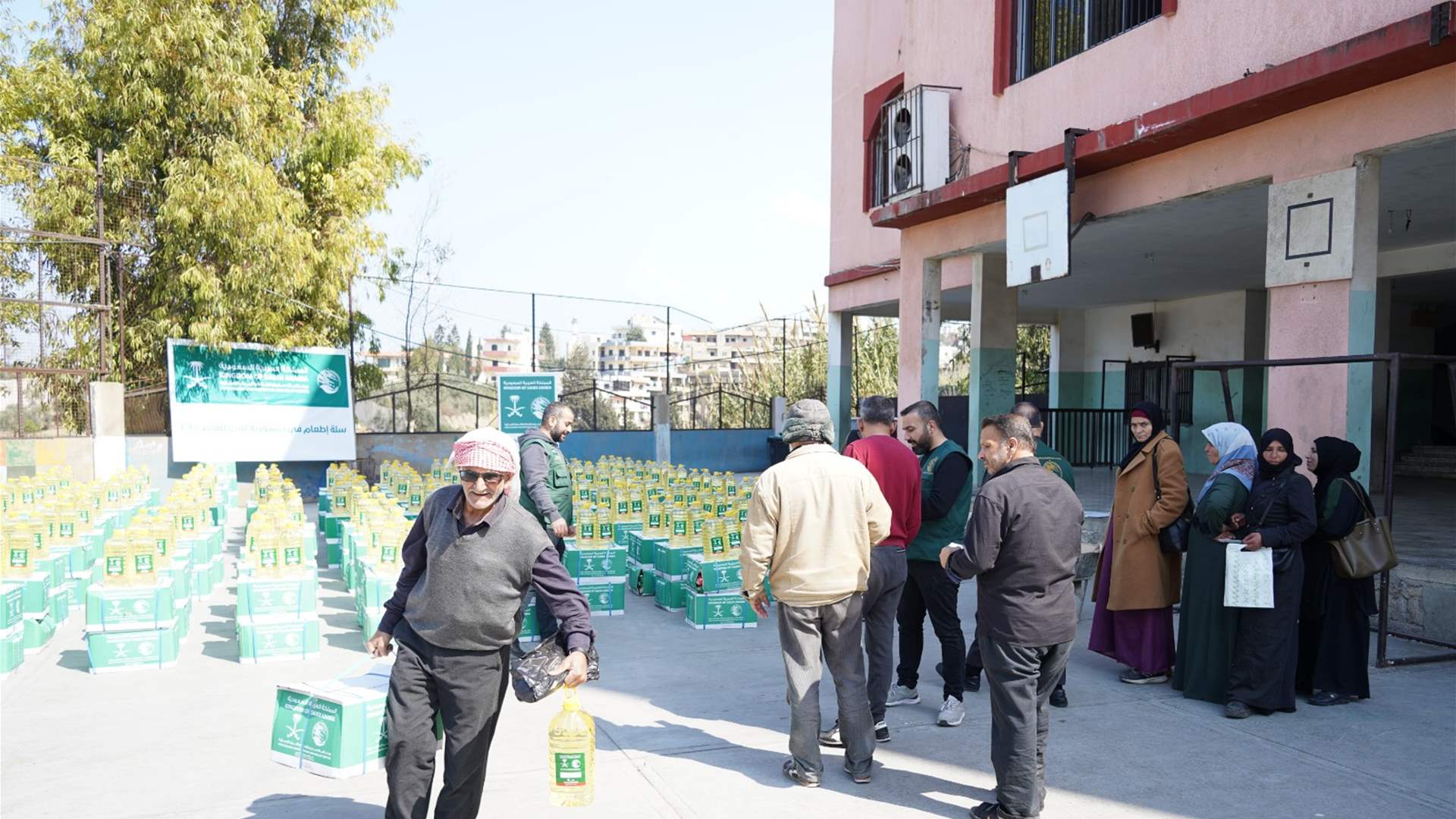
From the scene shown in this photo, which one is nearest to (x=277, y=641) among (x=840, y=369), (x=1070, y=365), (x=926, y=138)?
(x=926, y=138)

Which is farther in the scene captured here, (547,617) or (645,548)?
(645,548)

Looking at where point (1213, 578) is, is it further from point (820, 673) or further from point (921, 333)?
point (921, 333)

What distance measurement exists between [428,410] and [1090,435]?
2595cm

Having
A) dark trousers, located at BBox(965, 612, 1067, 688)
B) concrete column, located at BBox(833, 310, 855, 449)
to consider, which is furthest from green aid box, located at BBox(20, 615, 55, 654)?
concrete column, located at BBox(833, 310, 855, 449)

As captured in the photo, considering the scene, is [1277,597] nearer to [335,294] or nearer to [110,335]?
[335,294]

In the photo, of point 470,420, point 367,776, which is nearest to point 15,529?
point 367,776

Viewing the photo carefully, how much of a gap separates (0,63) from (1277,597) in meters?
20.1

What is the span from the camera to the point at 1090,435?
2008 centimetres

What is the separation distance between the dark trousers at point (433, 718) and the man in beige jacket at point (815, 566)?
1.45 meters

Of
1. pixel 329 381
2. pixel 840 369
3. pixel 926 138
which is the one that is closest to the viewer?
pixel 926 138

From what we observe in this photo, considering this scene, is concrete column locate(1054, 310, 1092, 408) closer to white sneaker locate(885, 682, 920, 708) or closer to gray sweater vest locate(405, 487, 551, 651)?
white sneaker locate(885, 682, 920, 708)

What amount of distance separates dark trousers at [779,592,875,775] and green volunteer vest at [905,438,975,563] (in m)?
1.05

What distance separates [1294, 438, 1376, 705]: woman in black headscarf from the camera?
5.82m

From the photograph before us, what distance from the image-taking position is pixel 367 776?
459 cm
